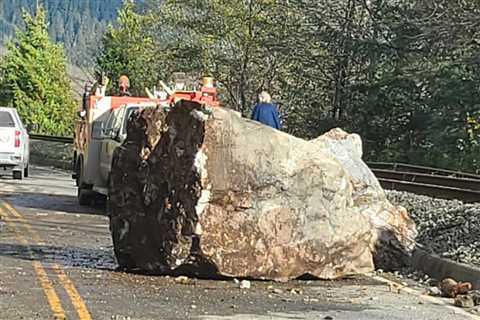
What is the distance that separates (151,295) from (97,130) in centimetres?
993

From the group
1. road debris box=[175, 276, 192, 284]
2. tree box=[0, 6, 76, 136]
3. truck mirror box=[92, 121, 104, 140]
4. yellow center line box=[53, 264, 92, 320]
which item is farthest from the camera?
tree box=[0, 6, 76, 136]

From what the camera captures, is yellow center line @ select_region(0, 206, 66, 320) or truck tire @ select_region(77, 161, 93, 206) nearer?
yellow center line @ select_region(0, 206, 66, 320)

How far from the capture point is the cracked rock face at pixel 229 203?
11188 mm

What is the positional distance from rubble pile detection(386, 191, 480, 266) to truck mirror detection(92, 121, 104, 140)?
5814 millimetres

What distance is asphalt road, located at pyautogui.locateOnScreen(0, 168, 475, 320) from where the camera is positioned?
29.8 ft

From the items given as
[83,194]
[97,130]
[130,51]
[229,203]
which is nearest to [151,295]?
[229,203]

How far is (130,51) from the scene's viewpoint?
55.6 metres

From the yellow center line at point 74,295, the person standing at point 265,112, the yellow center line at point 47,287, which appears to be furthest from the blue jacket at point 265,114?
the yellow center line at point 74,295

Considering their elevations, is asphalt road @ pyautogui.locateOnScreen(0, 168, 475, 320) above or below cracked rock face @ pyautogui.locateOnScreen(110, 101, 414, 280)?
below

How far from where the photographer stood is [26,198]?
21.8 m

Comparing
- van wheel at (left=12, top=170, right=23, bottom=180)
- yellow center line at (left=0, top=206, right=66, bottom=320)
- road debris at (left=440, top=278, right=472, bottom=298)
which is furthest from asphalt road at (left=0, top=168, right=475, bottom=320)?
van wheel at (left=12, top=170, right=23, bottom=180)

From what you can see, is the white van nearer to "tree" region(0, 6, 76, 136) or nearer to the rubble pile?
the rubble pile

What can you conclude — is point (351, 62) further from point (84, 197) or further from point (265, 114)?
point (265, 114)

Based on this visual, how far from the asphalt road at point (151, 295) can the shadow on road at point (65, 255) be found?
1 centimetres
